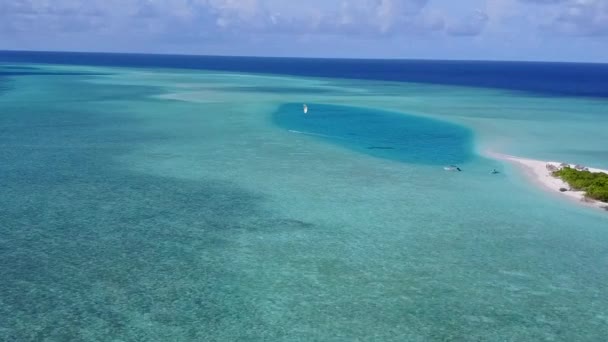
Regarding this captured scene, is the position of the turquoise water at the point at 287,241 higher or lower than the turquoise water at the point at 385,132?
lower

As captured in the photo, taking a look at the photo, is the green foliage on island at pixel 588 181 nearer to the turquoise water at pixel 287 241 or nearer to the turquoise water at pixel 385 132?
the turquoise water at pixel 287 241

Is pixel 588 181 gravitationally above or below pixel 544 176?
above

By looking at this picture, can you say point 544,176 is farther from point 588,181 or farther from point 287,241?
point 287,241

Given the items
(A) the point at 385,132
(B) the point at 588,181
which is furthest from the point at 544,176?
(A) the point at 385,132

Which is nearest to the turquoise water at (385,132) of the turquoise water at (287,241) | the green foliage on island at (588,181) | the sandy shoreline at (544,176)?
the turquoise water at (287,241)

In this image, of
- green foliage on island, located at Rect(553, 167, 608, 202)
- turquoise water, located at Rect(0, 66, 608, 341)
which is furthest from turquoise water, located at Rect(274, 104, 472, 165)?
green foliage on island, located at Rect(553, 167, 608, 202)

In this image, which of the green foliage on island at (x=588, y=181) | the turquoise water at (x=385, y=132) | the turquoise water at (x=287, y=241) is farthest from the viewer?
the turquoise water at (x=385, y=132)

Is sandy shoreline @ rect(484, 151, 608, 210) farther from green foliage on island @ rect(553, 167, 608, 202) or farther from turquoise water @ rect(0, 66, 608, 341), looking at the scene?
turquoise water @ rect(0, 66, 608, 341)
